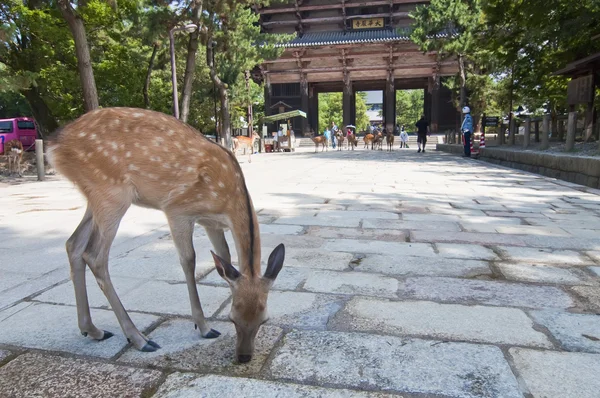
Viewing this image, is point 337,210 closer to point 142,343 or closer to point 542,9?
point 142,343

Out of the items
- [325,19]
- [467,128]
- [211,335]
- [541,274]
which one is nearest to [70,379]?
[211,335]

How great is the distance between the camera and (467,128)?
16562 millimetres

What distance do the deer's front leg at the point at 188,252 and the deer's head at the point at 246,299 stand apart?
38 centimetres

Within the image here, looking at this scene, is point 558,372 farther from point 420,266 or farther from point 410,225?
point 410,225

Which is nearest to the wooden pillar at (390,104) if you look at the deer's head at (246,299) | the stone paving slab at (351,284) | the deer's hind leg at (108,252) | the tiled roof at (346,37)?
the tiled roof at (346,37)

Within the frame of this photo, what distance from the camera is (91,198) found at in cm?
213

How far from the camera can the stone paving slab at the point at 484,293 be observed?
265 cm

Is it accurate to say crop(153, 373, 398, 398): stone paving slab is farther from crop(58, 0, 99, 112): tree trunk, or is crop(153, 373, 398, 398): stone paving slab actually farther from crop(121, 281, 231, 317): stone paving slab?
crop(58, 0, 99, 112): tree trunk

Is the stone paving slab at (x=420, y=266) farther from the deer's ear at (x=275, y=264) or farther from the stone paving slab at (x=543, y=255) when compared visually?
the deer's ear at (x=275, y=264)

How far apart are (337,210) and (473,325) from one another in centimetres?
364

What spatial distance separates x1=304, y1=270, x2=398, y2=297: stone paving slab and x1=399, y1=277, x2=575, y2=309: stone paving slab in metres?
0.10

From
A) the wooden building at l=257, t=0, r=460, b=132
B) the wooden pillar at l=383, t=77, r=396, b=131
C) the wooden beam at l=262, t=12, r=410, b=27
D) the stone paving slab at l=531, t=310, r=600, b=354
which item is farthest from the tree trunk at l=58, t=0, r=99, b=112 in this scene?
the wooden pillar at l=383, t=77, r=396, b=131

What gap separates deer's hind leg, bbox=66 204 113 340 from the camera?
2148mm

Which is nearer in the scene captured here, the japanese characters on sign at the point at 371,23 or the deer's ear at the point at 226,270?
the deer's ear at the point at 226,270
